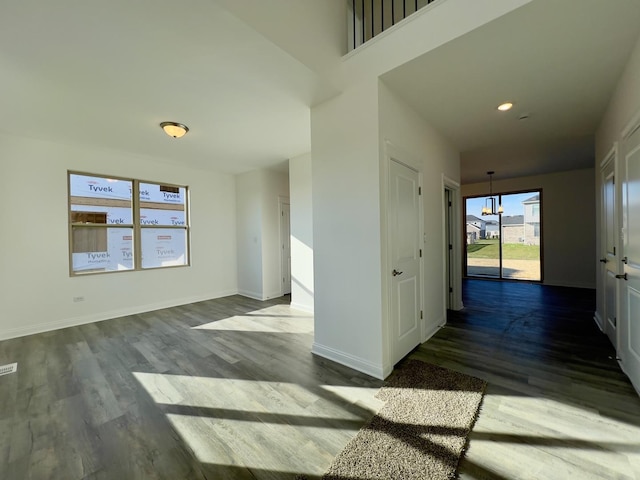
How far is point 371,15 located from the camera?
118 inches

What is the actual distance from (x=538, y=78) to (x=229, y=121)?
126 inches

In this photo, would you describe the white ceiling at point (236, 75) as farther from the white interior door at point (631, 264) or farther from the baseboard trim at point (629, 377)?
the baseboard trim at point (629, 377)

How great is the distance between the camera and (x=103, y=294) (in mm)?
4355

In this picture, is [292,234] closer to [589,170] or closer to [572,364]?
[572,364]

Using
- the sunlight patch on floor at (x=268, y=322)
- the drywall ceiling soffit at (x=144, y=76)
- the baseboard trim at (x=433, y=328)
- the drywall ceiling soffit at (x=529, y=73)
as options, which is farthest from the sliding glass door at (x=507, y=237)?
the drywall ceiling soffit at (x=144, y=76)

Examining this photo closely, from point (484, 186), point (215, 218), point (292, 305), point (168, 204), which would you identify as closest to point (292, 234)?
point (292, 305)

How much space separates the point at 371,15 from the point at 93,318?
568cm

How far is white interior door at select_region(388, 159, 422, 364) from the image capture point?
2.61 metres

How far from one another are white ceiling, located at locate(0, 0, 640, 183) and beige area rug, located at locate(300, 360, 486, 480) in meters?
2.67

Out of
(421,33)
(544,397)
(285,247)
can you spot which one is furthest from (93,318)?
Result: (544,397)

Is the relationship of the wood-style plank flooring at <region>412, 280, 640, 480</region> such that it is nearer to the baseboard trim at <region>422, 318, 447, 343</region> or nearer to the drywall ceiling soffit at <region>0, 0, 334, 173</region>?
the baseboard trim at <region>422, 318, 447, 343</region>

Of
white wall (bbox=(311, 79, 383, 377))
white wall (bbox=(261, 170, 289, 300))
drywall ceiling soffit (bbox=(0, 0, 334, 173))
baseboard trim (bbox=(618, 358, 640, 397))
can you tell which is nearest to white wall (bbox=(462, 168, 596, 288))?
baseboard trim (bbox=(618, 358, 640, 397))

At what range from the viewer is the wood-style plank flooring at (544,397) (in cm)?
151

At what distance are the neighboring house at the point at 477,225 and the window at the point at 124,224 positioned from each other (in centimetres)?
767
